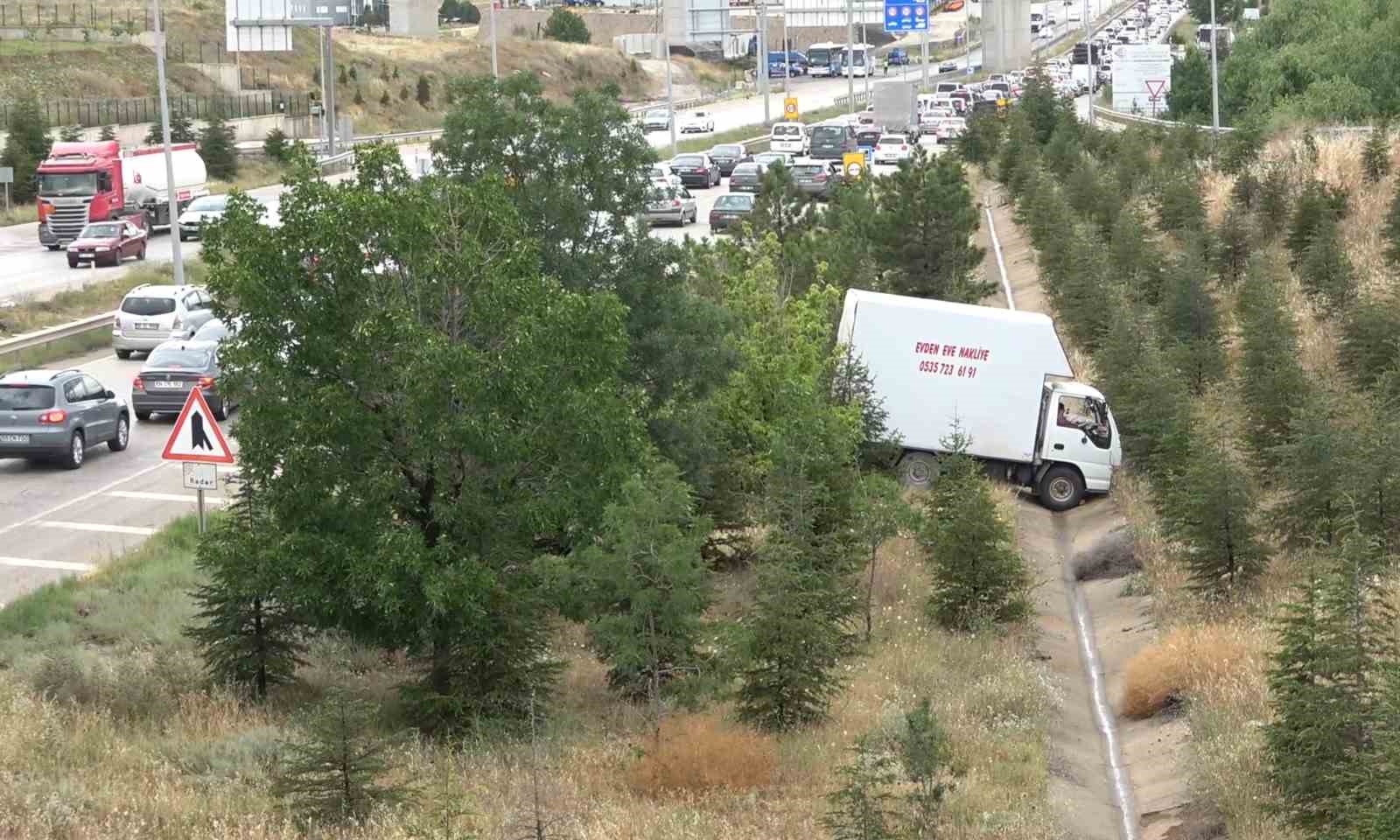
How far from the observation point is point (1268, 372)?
28906mm

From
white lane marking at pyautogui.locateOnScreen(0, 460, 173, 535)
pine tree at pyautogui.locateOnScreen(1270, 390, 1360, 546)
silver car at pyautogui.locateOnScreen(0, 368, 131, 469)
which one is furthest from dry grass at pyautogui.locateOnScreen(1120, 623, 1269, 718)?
silver car at pyautogui.locateOnScreen(0, 368, 131, 469)

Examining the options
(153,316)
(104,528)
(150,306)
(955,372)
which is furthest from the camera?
(150,306)

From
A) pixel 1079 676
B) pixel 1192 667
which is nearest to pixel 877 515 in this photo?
pixel 1079 676

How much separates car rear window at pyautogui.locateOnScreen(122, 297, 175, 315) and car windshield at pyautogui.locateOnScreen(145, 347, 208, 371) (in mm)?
5414

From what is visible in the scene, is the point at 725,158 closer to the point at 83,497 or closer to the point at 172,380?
the point at 172,380

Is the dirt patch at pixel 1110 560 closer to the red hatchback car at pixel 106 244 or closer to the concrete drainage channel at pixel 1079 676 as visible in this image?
the concrete drainage channel at pixel 1079 676

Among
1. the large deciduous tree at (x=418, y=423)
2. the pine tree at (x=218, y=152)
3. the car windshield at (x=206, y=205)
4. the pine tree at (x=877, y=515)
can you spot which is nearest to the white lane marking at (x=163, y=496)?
the pine tree at (x=877, y=515)

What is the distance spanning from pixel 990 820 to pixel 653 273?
10.6 m

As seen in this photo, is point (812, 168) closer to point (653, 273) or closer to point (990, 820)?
point (653, 273)

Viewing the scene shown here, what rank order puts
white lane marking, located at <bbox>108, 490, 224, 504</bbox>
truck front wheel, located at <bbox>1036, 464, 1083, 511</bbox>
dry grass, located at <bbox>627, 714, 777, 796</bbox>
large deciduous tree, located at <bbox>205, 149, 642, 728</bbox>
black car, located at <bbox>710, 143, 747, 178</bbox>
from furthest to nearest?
black car, located at <bbox>710, 143, 747, 178</bbox> → truck front wheel, located at <bbox>1036, 464, 1083, 511</bbox> → white lane marking, located at <bbox>108, 490, 224, 504</bbox> → large deciduous tree, located at <bbox>205, 149, 642, 728</bbox> → dry grass, located at <bbox>627, 714, 777, 796</bbox>

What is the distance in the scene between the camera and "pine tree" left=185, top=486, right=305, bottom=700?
18.0m

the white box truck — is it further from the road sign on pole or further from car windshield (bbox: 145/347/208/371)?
the road sign on pole

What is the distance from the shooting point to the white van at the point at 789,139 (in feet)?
262

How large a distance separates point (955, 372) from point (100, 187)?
36.8 m
